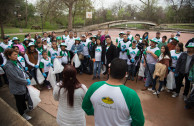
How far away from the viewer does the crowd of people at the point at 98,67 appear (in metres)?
1.45

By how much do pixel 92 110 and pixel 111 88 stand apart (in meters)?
0.50

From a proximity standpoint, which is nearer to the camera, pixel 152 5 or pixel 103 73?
pixel 103 73

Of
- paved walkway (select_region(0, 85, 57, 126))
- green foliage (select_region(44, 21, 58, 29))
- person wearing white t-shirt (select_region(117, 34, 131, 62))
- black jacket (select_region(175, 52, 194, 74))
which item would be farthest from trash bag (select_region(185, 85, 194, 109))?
green foliage (select_region(44, 21, 58, 29))

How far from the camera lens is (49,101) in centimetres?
415

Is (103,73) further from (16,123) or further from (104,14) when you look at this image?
(104,14)

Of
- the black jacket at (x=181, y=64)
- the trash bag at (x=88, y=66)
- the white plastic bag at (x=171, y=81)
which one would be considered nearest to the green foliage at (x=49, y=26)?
the trash bag at (x=88, y=66)

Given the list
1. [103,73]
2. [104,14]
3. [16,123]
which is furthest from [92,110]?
[104,14]

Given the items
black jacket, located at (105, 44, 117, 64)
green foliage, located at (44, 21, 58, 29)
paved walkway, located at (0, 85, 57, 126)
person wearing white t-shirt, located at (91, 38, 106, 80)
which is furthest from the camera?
green foliage, located at (44, 21, 58, 29)

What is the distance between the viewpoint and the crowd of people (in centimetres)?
145

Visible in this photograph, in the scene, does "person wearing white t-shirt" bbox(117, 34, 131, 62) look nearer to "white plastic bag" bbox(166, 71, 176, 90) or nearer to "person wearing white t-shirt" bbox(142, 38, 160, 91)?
"person wearing white t-shirt" bbox(142, 38, 160, 91)

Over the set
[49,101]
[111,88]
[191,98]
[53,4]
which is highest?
[53,4]

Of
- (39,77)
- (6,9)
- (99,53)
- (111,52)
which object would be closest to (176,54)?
(111,52)

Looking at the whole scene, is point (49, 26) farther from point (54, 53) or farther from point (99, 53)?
point (99, 53)

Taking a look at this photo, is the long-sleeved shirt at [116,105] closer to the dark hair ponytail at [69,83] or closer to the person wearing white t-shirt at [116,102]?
the person wearing white t-shirt at [116,102]
